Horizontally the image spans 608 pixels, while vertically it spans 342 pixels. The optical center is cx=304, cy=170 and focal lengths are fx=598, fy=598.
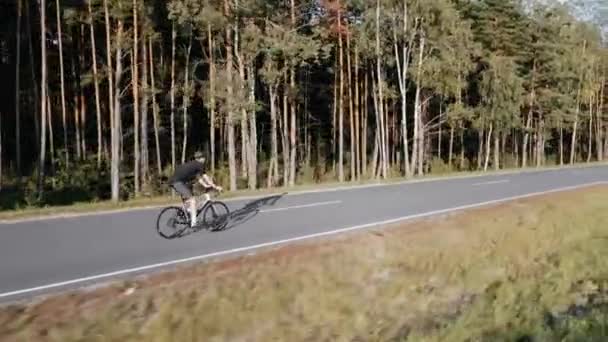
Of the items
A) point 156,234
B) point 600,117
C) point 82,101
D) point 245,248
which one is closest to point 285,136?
point 82,101

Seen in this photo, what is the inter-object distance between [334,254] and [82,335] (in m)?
4.87

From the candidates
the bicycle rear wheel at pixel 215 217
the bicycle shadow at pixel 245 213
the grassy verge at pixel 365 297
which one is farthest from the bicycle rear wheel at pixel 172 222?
the grassy verge at pixel 365 297

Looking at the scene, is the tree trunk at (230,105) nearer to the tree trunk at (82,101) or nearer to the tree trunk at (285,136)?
the tree trunk at (285,136)

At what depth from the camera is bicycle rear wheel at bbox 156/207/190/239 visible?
1159cm

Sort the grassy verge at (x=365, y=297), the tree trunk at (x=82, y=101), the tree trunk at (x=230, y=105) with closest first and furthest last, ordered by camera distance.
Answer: the grassy verge at (x=365, y=297) < the tree trunk at (x=230, y=105) < the tree trunk at (x=82, y=101)

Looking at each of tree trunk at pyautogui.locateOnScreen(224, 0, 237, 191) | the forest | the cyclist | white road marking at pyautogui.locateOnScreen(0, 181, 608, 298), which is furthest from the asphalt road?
the forest

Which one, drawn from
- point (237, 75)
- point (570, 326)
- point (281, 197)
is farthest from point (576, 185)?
point (570, 326)

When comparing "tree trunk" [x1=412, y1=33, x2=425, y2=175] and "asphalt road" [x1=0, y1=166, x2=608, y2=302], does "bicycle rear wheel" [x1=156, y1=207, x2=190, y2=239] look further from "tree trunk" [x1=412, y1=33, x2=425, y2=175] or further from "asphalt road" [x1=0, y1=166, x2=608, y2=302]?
"tree trunk" [x1=412, y1=33, x2=425, y2=175]

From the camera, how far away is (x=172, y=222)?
38.6 ft

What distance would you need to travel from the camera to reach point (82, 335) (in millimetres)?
6363

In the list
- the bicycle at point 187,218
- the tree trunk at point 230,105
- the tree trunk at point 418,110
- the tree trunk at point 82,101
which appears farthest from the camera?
the tree trunk at point 418,110

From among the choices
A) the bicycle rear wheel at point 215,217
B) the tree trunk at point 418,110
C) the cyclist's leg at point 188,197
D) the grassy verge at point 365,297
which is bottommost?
the grassy verge at point 365,297

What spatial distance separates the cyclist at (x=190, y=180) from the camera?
39.2 feet

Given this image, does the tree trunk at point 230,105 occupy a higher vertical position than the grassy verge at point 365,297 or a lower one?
higher
